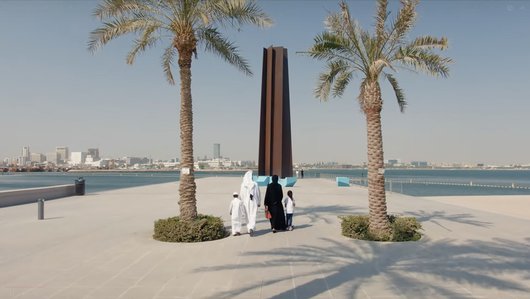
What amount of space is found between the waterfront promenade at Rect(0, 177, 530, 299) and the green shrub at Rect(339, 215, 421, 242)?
1.07ft

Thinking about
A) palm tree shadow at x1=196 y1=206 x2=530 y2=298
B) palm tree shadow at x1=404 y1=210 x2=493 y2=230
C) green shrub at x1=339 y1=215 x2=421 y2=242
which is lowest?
palm tree shadow at x1=404 y1=210 x2=493 y2=230

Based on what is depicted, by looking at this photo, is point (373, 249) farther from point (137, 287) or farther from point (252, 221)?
point (137, 287)

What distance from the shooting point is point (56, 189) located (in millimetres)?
24094

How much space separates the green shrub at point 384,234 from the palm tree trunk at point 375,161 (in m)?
0.15

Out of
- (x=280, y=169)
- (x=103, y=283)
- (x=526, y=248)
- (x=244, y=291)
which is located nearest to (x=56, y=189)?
(x=280, y=169)

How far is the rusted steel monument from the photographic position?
28.7m

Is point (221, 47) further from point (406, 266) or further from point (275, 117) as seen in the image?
point (275, 117)

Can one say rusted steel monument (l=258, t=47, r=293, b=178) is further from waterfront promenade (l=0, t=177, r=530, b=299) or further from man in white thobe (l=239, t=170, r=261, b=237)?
man in white thobe (l=239, t=170, r=261, b=237)

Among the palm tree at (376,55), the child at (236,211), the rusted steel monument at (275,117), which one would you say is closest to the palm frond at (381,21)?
the palm tree at (376,55)

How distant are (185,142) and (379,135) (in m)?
5.54

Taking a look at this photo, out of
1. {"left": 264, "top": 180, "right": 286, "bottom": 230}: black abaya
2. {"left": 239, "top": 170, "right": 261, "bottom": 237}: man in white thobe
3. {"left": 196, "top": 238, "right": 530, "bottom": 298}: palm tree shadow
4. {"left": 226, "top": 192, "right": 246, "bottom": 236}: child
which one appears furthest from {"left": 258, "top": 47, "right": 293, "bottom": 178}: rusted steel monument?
{"left": 196, "top": 238, "right": 530, "bottom": 298}: palm tree shadow

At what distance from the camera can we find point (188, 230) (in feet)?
34.5

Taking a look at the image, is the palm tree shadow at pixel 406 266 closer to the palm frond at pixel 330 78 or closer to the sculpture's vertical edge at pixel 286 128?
the palm frond at pixel 330 78

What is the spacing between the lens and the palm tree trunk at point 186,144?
11.0m
